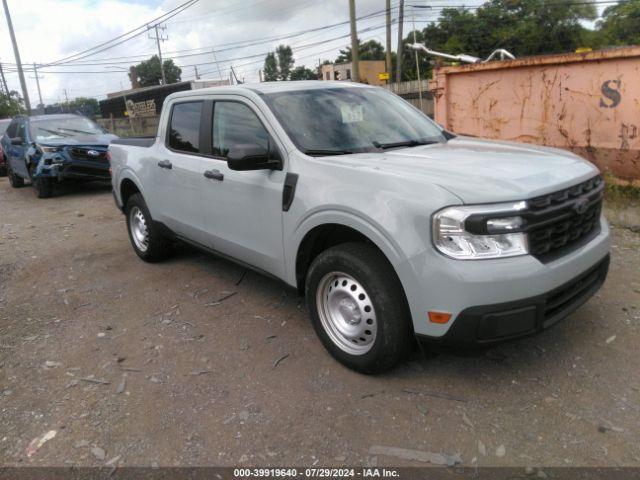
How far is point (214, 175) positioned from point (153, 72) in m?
110

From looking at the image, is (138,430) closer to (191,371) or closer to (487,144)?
(191,371)

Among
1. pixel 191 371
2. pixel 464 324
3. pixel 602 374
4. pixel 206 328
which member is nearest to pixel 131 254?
pixel 206 328

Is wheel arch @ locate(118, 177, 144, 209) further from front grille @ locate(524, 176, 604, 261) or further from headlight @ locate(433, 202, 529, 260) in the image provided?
front grille @ locate(524, 176, 604, 261)

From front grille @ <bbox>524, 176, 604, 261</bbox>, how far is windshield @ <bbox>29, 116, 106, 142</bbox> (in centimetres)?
1063

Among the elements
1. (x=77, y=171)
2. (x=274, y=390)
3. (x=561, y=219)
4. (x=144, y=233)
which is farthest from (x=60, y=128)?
(x=561, y=219)

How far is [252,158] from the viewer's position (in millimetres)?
3385

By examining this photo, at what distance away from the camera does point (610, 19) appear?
50906 mm

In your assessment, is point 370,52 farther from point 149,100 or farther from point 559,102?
point 559,102

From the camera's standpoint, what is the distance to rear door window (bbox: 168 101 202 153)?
445cm

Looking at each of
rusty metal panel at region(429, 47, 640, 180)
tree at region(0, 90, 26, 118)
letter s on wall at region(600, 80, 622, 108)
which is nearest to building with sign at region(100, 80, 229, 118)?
tree at region(0, 90, 26, 118)

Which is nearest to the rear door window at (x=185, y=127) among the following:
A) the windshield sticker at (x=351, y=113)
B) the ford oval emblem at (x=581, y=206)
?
the windshield sticker at (x=351, y=113)

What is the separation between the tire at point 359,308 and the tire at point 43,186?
30.8 ft

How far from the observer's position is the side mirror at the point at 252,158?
3.36 m

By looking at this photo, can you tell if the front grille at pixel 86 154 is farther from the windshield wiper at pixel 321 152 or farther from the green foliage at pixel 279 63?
the green foliage at pixel 279 63
